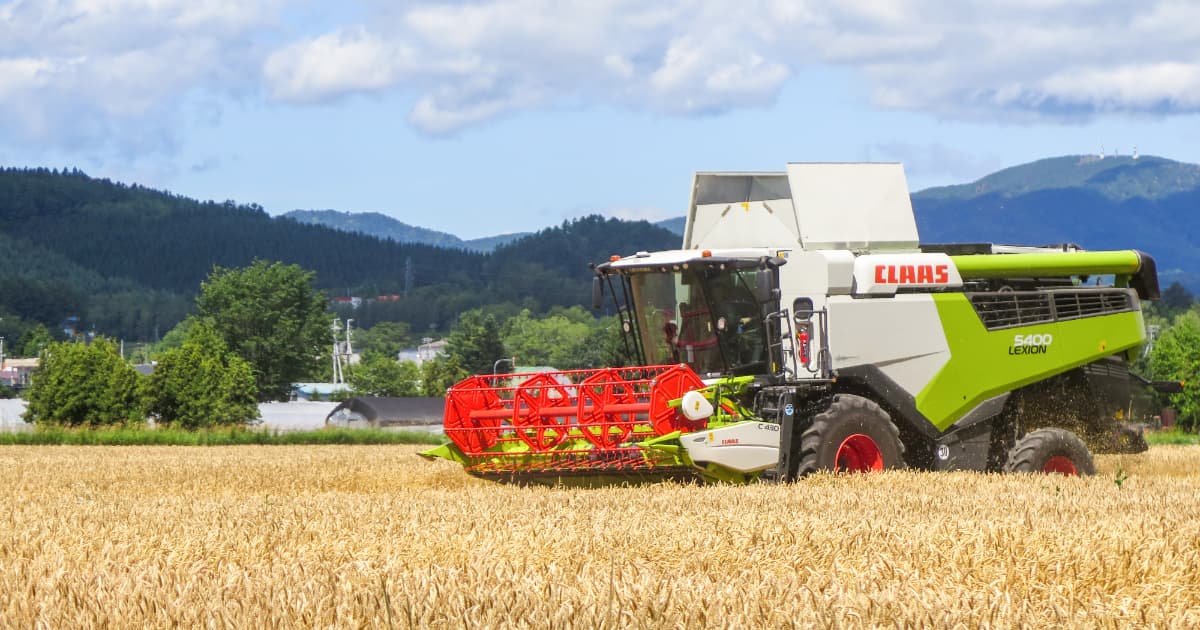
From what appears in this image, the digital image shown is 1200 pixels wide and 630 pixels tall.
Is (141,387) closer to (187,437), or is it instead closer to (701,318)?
(187,437)

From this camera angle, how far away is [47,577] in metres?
5.82

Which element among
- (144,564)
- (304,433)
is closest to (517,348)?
(304,433)

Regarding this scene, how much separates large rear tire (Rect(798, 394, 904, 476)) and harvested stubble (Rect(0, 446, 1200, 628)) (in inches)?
23.0

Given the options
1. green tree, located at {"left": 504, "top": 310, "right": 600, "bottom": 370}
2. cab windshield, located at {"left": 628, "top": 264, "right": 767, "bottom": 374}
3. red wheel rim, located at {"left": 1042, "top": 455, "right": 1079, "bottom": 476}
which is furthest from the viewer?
green tree, located at {"left": 504, "top": 310, "right": 600, "bottom": 370}

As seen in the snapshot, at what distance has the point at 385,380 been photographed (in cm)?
11744

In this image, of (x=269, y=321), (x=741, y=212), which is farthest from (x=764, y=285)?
(x=269, y=321)

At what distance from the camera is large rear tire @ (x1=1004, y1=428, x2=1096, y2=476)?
1318 centimetres

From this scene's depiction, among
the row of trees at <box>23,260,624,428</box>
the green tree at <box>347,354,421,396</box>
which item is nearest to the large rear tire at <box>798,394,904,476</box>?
the row of trees at <box>23,260,624,428</box>

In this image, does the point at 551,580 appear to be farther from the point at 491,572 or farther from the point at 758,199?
the point at 758,199

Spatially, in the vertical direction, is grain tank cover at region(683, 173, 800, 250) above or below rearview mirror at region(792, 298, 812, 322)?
above

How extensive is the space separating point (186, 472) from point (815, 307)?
8.84 meters

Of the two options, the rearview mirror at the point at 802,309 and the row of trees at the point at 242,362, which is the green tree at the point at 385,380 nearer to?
the row of trees at the point at 242,362

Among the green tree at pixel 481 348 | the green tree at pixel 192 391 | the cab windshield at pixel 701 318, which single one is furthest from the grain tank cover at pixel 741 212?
the green tree at pixel 481 348

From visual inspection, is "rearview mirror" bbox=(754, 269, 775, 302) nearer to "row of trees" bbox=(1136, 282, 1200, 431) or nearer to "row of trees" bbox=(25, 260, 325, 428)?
"row of trees" bbox=(25, 260, 325, 428)
